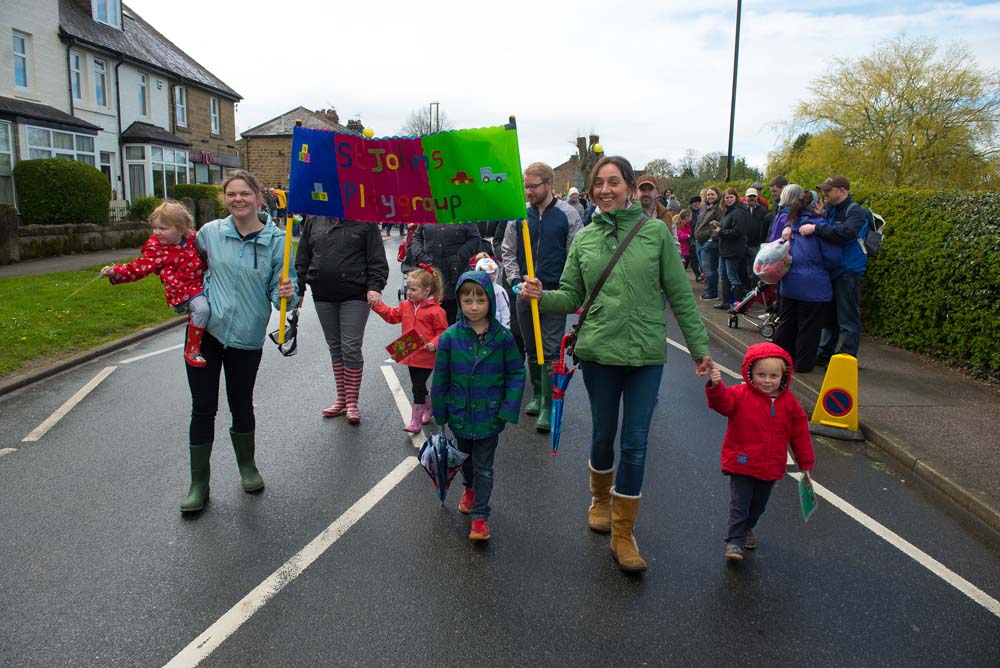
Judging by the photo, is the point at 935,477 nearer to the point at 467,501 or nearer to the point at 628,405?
the point at 628,405

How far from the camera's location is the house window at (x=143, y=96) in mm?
31581

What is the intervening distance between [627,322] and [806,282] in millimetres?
5079

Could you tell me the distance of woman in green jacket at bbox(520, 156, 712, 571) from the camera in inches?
151

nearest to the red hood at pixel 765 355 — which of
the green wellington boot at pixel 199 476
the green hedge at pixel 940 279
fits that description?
the green wellington boot at pixel 199 476

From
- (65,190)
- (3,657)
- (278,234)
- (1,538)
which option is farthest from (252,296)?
(65,190)

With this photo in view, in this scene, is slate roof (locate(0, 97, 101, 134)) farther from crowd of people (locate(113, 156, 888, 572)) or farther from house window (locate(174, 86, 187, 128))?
crowd of people (locate(113, 156, 888, 572))

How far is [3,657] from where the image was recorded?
9.94 ft

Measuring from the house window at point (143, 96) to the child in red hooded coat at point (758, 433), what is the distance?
110 feet

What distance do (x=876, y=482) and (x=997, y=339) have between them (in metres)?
3.56

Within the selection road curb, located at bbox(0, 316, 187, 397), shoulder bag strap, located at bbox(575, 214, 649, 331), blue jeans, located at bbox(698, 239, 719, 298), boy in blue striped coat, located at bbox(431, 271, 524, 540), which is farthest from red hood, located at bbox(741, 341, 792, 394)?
blue jeans, located at bbox(698, 239, 719, 298)

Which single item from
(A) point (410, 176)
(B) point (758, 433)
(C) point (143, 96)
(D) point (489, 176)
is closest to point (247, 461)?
(A) point (410, 176)

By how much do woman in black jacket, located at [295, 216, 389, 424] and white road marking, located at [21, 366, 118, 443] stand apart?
7.95 feet

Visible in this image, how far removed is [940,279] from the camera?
8.71 meters

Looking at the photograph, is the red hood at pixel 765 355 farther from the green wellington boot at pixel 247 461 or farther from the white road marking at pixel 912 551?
the green wellington boot at pixel 247 461
